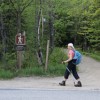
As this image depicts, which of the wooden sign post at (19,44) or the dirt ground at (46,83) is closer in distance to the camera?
the dirt ground at (46,83)

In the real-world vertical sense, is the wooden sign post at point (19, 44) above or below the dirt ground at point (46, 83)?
above

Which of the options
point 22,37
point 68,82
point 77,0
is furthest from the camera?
point 77,0

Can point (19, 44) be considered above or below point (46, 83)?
above

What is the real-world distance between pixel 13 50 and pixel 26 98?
1043 centimetres

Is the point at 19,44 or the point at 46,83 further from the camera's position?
the point at 19,44

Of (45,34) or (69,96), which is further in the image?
(45,34)

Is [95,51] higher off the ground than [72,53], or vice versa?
[72,53]

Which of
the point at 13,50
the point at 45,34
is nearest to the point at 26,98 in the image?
the point at 13,50

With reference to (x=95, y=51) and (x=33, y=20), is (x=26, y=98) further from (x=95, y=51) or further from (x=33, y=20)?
(x=95, y=51)

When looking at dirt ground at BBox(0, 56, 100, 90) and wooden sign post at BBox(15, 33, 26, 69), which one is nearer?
dirt ground at BBox(0, 56, 100, 90)

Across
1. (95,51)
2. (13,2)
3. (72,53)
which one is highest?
(13,2)

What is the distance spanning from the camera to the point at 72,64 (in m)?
14.8

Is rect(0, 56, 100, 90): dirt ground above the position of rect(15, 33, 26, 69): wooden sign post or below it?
below

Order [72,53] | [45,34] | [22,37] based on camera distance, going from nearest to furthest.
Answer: [72,53], [22,37], [45,34]
